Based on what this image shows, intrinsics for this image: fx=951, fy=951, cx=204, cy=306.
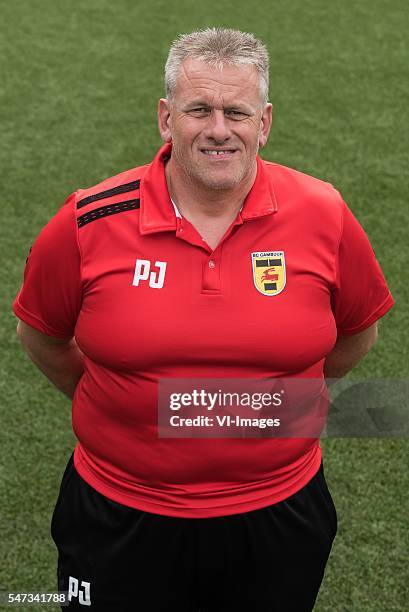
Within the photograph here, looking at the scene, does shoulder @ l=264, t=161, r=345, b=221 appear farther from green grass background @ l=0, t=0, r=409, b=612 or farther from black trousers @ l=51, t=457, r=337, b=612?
green grass background @ l=0, t=0, r=409, b=612

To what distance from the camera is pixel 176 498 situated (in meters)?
2.23

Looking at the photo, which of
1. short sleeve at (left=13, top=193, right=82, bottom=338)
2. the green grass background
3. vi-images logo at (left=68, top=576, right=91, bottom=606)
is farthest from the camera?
the green grass background

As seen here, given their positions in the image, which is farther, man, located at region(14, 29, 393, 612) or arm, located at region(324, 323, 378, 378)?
arm, located at region(324, 323, 378, 378)

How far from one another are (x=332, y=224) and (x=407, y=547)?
5.86 ft

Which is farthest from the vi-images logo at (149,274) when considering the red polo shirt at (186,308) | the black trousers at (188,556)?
the black trousers at (188,556)

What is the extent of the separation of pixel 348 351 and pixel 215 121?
2.81 feet

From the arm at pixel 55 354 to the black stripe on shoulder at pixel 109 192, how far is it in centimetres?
42

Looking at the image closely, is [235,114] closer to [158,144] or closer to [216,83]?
[216,83]

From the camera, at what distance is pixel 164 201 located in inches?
87.3

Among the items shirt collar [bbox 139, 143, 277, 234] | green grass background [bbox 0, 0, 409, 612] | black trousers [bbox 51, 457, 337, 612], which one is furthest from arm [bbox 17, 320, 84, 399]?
green grass background [bbox 0, 0, 409, 612]

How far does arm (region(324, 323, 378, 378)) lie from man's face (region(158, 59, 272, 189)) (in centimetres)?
67

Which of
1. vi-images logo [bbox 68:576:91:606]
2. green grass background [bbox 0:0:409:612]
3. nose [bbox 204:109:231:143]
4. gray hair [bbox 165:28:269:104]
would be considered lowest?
green grass background [bbox 0:0:409:612]

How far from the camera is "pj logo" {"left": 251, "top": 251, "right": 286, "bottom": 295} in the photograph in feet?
7.01

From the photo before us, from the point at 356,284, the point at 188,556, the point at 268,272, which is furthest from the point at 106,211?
the point at 188,556
